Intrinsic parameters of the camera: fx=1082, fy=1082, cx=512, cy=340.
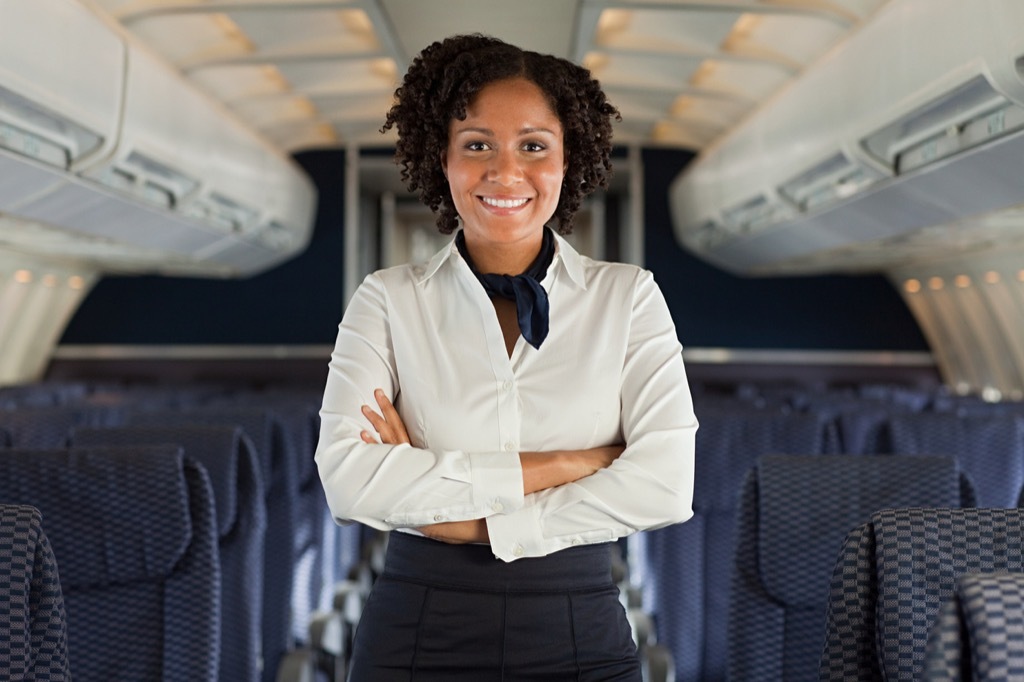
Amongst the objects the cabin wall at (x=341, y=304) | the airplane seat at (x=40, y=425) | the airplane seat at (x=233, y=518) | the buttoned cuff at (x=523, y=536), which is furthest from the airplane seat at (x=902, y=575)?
the cabin wall at (x=341, y=304)

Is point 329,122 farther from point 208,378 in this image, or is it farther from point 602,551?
point 602,551

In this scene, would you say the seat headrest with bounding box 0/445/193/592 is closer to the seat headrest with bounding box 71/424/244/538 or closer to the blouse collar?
the seat headrest with bounding box 71/424/244/538

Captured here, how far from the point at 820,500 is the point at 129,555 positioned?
176 centimetres

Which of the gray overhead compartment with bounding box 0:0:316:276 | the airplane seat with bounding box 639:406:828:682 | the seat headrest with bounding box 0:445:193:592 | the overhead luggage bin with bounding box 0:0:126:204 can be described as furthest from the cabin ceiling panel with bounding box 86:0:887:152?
Answer: the seat headrest with bounding box 0:445:193:592

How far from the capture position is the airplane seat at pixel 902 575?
1720 mm

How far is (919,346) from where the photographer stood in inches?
585

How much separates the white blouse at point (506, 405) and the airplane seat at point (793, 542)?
2.53ft

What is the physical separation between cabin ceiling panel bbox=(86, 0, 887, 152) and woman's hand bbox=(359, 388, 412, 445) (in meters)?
A: 3.21

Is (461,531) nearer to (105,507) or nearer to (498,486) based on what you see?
(498,486)

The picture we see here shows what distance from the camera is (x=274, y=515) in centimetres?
445

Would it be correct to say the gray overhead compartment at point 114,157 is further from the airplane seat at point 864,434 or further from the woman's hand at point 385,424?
the airplane seat at point 864,434

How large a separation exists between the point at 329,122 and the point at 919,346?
336 inches

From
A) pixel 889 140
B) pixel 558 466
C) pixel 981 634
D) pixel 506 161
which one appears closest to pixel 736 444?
pixel 889 140

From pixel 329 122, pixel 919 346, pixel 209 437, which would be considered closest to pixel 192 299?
pixel 329 122
